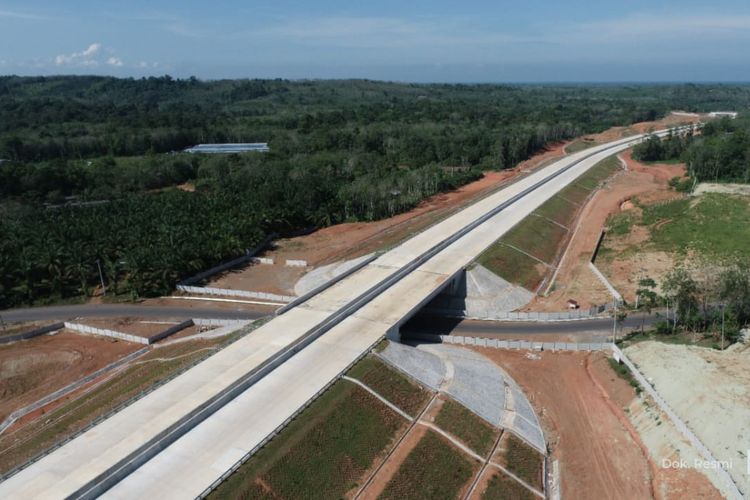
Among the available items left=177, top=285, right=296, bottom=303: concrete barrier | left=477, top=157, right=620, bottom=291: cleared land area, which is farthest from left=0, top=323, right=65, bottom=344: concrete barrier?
left=477, top=157, right=620, bottom=291: cleared land area

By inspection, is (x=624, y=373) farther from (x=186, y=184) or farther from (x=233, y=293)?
(x=186, y=184)

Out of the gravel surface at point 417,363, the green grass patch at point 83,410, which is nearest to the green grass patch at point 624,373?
the gravel surface at point 417,363

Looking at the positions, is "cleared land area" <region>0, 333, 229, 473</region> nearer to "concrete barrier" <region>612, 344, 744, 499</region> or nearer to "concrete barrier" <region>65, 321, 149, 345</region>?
"concrete barrier" <region>65, 321, 149, 345</region>

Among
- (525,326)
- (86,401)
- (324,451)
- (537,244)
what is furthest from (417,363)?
(537,244)

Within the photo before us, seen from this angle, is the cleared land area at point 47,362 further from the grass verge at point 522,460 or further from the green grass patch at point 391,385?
the grass verge at point 522,460

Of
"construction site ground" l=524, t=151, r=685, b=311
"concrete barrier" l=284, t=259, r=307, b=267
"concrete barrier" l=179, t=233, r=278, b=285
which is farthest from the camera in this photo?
"concrete barrier" l=284, t=259, r=307, b=267

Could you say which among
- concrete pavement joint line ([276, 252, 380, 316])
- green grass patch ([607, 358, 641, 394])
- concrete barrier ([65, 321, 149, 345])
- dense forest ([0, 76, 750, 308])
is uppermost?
dense forest ([0, 76, 750, 308])

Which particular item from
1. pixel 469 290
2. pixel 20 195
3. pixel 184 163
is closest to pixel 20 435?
pixel 469 290
